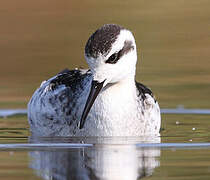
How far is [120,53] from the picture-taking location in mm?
13750

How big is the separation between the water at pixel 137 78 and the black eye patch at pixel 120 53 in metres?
1.21

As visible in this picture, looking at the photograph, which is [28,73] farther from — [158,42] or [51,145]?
[51,145]

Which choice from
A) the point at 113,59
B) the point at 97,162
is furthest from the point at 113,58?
the point at 97,162

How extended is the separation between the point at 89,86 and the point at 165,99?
12.7ft

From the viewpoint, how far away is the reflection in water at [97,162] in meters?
11.0

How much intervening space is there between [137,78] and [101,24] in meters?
6.79

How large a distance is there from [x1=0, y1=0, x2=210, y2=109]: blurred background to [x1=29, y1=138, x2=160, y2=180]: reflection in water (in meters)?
4.35

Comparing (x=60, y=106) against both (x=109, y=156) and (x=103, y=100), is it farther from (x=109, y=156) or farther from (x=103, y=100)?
(x=109, y=156)

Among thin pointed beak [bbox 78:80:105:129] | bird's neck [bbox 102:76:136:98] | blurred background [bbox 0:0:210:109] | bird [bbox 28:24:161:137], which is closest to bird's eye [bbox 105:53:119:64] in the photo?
bird [bbox 28:24:161:137]

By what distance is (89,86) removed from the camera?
14.2 metres

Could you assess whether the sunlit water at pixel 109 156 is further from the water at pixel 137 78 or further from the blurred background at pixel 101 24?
the blurred background at pixel 101 24

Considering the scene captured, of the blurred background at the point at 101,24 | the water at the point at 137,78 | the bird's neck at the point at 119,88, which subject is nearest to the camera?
the water at the point at 137,78

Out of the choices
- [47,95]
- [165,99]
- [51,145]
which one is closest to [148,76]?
[165,99]

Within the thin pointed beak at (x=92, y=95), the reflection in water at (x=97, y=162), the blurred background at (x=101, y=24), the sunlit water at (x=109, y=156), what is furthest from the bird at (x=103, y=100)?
the blurred background at (x=101, y=24)
